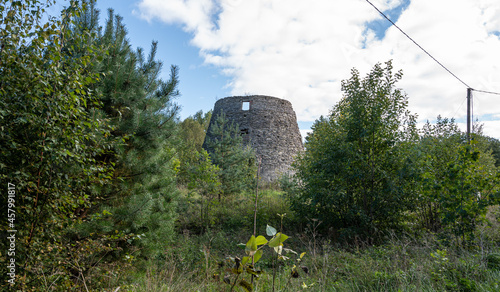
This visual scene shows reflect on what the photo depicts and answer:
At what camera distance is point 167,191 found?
5.34 m

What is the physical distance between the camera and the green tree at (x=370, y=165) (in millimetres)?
6348

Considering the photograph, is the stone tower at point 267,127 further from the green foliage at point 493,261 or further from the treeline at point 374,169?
the green foliage at point 493,261

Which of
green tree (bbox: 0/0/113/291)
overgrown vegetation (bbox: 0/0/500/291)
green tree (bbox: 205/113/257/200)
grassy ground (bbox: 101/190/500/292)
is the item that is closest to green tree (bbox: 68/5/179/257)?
overgrown vegetation (bbox: 0/0/500/291)

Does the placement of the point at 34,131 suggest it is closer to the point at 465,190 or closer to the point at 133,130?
the point at 133,130

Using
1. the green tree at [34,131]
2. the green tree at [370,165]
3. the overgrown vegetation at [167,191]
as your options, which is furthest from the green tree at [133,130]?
the green tree at [370,165]

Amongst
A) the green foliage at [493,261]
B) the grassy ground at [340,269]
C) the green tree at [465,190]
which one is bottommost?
the grassy ground at [340,269]

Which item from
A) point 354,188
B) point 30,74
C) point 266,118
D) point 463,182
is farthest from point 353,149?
point 266,118

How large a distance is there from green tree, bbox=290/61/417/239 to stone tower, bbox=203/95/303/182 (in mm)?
9668

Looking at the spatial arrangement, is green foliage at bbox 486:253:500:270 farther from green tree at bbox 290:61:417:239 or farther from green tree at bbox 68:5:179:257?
green tree at bbox 68:5:179:257

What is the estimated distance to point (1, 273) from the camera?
239cm

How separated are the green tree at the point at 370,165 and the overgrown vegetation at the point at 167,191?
32mm

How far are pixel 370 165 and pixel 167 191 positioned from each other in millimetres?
4500

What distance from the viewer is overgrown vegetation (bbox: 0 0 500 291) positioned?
2.38 metres

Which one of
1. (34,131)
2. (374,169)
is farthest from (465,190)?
(34,131)
